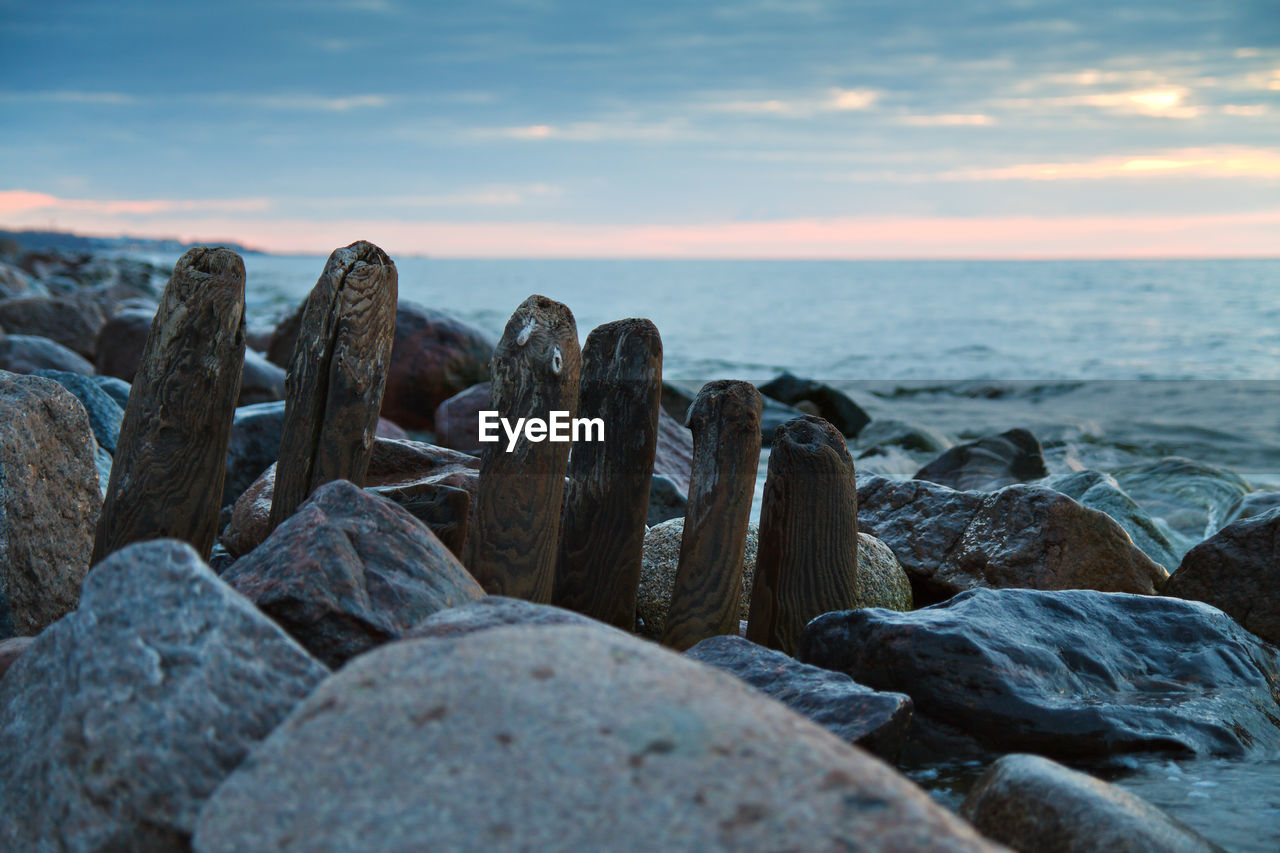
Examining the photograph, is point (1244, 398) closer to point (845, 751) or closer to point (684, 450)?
point (684, 450)

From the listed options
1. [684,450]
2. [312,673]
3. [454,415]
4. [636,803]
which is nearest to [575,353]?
[312,673]

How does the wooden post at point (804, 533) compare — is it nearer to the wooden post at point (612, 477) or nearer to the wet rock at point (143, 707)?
the wooden post at point (612, 477)

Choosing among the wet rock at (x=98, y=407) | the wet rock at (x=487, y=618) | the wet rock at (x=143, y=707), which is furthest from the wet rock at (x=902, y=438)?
the wet rock at (x=143, y=707)

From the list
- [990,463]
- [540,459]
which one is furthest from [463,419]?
[540,459]

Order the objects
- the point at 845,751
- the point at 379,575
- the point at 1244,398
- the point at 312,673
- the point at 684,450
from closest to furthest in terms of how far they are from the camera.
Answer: the point at 845,751 → the point at 312,673 → the point at 379,575 → the point at 684,450 → the point at 1244,398

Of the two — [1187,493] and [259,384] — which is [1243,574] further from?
[259,384]

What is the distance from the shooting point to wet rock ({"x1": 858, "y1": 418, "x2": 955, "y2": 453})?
1312 cm

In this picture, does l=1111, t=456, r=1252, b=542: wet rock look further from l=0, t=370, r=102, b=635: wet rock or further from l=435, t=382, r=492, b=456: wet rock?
l=0, t=370, r=102, b=635: wet rock

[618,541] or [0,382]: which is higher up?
[0,382]

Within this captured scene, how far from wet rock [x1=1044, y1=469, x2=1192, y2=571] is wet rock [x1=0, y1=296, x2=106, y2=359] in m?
14.8

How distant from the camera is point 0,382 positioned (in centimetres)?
471

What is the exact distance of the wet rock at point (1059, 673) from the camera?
3975 mm

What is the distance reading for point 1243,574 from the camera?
543 centimetres

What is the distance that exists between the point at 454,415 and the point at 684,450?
2288 millimetres
